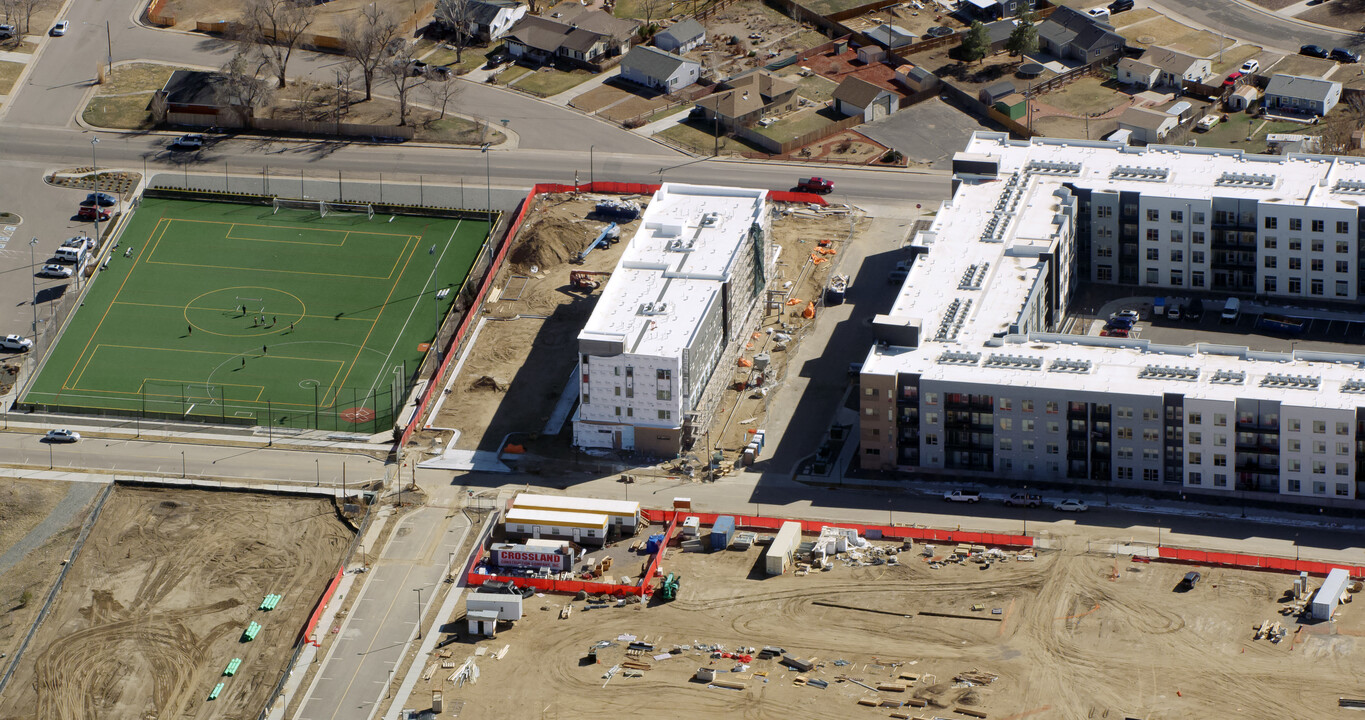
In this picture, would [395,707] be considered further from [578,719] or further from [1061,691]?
[1061,691]

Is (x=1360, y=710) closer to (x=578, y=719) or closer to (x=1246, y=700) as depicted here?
(x=1246, y=700)

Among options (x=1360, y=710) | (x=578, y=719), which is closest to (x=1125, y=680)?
(x=1360, y=710)

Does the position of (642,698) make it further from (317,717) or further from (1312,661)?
(1312,661)

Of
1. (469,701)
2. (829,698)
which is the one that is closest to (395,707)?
(469,701)

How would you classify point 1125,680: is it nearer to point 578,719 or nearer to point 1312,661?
point 1312,661

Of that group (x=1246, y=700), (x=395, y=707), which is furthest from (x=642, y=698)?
(x=1246, y=700)

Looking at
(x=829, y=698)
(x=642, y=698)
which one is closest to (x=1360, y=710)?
(x=829, y=698)
